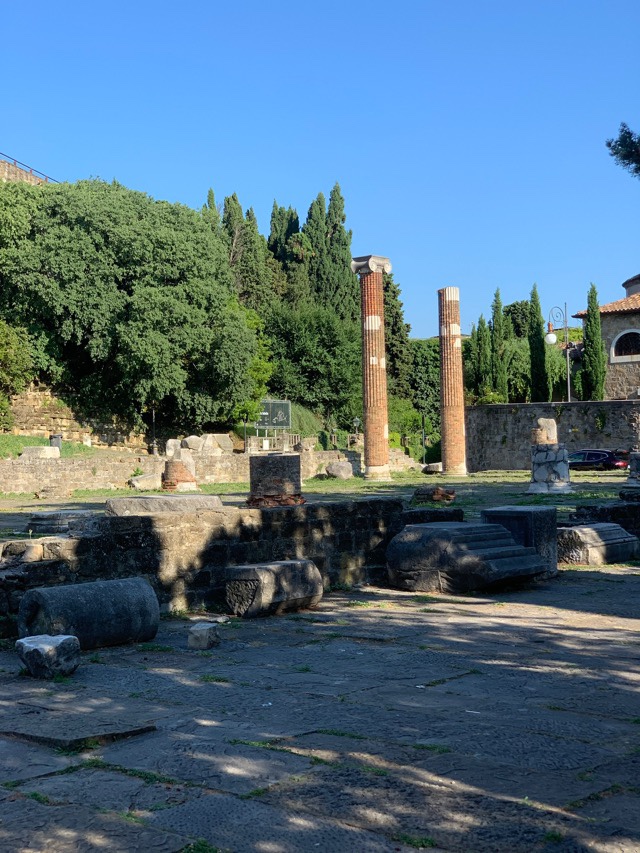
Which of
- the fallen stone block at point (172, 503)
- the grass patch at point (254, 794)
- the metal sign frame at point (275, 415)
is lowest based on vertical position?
the grass patch at point (254, 794)

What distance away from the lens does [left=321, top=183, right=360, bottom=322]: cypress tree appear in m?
60.2

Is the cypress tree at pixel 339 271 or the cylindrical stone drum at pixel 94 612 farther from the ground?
the cypress tree at pixel 339 271

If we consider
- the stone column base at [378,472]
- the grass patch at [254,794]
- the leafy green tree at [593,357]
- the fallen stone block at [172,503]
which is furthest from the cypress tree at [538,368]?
the grass patch at [254,794]

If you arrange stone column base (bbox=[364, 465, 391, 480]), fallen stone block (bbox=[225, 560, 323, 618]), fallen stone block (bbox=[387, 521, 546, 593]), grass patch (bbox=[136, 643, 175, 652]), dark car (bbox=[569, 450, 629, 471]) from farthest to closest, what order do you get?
dark car (bbox=[569, 450, 629, 471]) < stone column base (bbox=[364, 465, 391, 480]) < fallen stone block (bbox=[387, 521, 546, 593]) < fallen stone block (bbox=[225, 560, 323, 618]) < grass patch (bbox=[136, 643, 175, 652])

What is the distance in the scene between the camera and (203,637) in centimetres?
674

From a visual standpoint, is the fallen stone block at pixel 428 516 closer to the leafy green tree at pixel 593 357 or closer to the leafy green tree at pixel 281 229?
the leafy green tree at pixel 593 357

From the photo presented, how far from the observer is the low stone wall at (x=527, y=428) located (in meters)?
41.5

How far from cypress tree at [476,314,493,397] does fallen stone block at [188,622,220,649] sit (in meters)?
46.4

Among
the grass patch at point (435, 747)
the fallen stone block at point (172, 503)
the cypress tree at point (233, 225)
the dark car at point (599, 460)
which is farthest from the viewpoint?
the cypress tree at point (233, 225)

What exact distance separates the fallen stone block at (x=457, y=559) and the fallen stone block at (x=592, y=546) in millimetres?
1871

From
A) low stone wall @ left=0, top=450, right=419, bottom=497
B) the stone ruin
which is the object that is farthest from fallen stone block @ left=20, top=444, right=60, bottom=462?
the stone ruin

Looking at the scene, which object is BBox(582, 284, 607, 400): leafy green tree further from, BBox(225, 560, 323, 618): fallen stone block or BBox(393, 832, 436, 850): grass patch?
BBox(393, 832, 436, 850): grass patch

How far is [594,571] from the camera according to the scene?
1134 centimetres

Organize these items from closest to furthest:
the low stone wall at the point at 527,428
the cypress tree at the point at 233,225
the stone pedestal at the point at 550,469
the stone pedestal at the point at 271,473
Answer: the stone pedestal at the point at 271,473 < the stone pedestal at the point at 550,469 < the low stone wall at the point at 527,428 < the cypress tree at the point at 233,225
